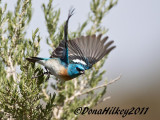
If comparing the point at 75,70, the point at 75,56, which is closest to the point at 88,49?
the point at 75,56

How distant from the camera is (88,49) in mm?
6910

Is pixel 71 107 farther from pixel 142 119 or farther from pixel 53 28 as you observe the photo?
pixel 142 119

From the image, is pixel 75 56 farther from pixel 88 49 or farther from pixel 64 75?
pixel 64 75

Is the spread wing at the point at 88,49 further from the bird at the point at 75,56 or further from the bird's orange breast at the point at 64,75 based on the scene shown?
the bird's orange breast at the point at 64,75

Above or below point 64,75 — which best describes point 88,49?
above

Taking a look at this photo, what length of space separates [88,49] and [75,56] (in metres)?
0.31

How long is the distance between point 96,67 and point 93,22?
42.8 inches

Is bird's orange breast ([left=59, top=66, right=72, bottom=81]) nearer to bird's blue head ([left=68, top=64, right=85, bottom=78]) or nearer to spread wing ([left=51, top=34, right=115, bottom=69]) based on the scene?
bird's blue head ([left=68, top=64, right=85, bottom=78])

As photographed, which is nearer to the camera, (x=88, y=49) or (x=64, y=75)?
(x=64, y=75)

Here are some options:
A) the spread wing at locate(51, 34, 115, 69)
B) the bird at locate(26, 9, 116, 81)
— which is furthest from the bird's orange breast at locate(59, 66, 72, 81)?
the spread wing at locate(51, 34, 115, 69)

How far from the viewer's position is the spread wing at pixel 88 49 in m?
6.50

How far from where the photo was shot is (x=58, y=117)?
22.2 ft

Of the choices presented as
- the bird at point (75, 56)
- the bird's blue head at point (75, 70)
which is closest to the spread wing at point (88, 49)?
the bird at point (75, 56)

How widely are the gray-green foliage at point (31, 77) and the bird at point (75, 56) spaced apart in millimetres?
311
